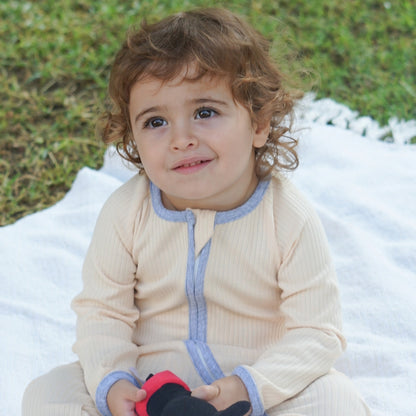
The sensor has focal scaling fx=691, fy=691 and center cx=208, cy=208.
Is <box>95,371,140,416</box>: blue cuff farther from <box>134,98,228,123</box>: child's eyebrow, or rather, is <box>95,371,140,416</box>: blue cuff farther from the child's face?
<box>134,98,228,123</box>: child's eyebrow

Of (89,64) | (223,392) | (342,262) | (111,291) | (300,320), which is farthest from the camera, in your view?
Answer: (89,64)

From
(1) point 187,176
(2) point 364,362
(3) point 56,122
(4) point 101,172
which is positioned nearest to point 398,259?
(2) point 364,362

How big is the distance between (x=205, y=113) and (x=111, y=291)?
0.54 metres

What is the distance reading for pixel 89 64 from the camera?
3.74 m

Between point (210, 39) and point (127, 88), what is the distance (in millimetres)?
264

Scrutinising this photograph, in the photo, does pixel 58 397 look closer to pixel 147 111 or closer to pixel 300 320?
pixel 300 320

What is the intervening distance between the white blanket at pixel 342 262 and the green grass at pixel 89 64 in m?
0.31

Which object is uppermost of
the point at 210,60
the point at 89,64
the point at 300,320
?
the point at 89,64

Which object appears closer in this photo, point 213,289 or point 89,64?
point 213,289

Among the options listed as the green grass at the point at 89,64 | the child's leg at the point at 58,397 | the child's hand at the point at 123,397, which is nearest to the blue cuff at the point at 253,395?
the child's hand at the point at 123,397

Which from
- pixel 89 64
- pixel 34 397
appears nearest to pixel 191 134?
pixel 34 397

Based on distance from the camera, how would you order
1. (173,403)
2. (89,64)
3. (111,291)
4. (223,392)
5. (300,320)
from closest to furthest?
(173,403), (223,392), (300,320), (111,291), (89,64)

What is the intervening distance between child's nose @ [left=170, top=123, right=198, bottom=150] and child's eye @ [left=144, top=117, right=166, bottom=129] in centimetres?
7

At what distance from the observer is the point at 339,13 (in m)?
4.21
